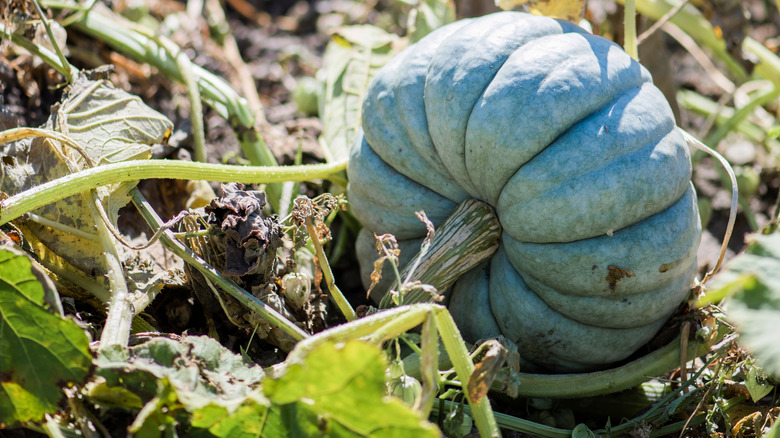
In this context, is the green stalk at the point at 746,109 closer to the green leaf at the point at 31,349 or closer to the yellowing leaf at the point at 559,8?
the yellowing leaf at the point at 559,8

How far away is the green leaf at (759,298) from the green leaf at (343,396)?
0.66 m

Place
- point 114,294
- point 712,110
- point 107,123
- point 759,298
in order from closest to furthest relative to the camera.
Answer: point 759,298, point 114,294, point 107,123, point 712,110

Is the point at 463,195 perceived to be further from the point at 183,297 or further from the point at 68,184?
the point at 68,184

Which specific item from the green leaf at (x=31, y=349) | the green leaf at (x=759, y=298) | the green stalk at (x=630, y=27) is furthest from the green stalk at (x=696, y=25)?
the green leaf at (x=31, y=349)

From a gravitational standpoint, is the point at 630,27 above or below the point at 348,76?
above

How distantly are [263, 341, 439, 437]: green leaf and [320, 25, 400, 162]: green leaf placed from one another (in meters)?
1.52

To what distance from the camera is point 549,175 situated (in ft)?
6.32

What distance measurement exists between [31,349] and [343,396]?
80 centimetres

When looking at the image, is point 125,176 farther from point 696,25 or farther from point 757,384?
point 696,25

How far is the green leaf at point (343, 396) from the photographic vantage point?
136cm

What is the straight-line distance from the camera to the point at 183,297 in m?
2.31

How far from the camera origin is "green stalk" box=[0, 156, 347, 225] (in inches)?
72.1

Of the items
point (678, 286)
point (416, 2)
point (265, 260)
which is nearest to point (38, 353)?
point (265, 260)

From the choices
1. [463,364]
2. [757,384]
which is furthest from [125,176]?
[757,384]
